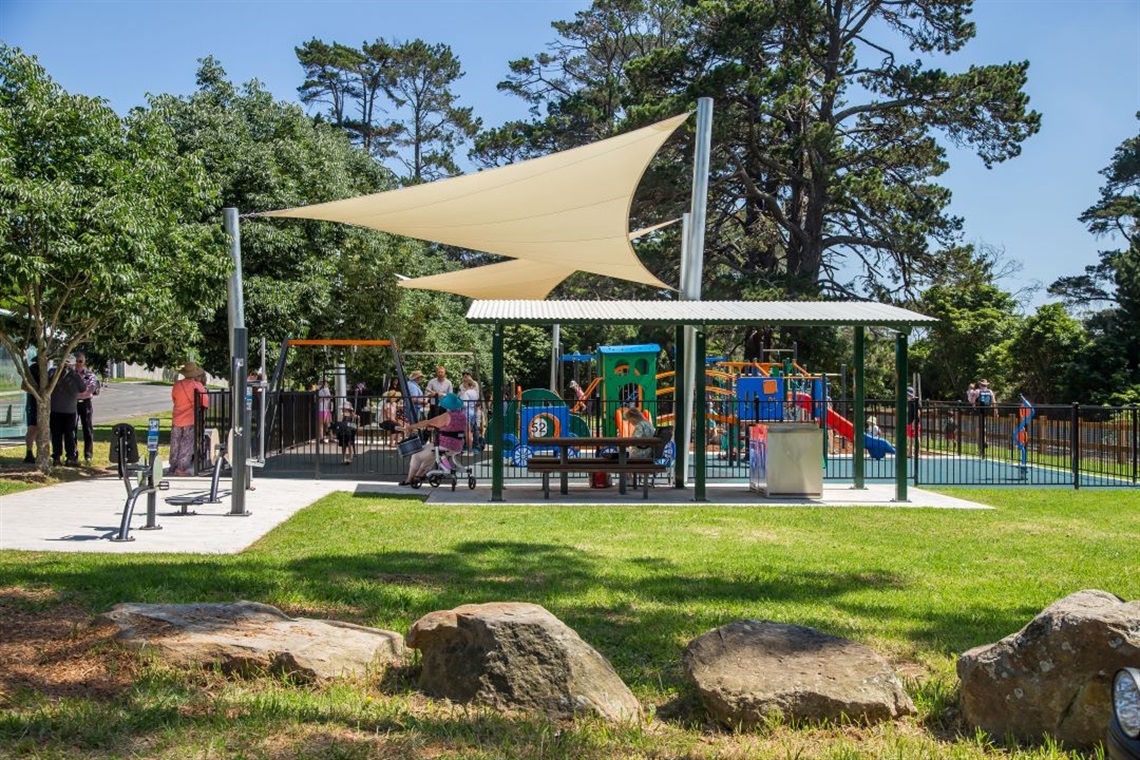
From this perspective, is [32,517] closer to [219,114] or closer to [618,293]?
[219,114]

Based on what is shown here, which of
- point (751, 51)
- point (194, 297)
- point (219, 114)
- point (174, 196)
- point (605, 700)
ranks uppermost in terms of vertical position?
point (751, 51)

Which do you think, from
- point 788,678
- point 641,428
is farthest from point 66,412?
point 788,678

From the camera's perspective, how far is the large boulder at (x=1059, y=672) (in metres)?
4.27

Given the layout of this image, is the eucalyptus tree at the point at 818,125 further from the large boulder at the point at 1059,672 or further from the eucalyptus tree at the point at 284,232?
the large boulder at the point at 1059,672

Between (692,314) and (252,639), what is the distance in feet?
32.6

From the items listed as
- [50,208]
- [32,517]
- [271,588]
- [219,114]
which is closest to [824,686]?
[271,588]

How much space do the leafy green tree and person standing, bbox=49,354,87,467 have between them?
69cm

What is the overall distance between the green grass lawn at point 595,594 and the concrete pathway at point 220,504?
53 centimetres

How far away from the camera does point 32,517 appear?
36.0 feet

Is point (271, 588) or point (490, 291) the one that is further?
point (490, 291)

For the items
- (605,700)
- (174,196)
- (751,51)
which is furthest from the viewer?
(751,51)

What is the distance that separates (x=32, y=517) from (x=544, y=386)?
32412 mm

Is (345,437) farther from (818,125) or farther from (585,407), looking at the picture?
(818,125)

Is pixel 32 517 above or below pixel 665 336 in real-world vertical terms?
below
